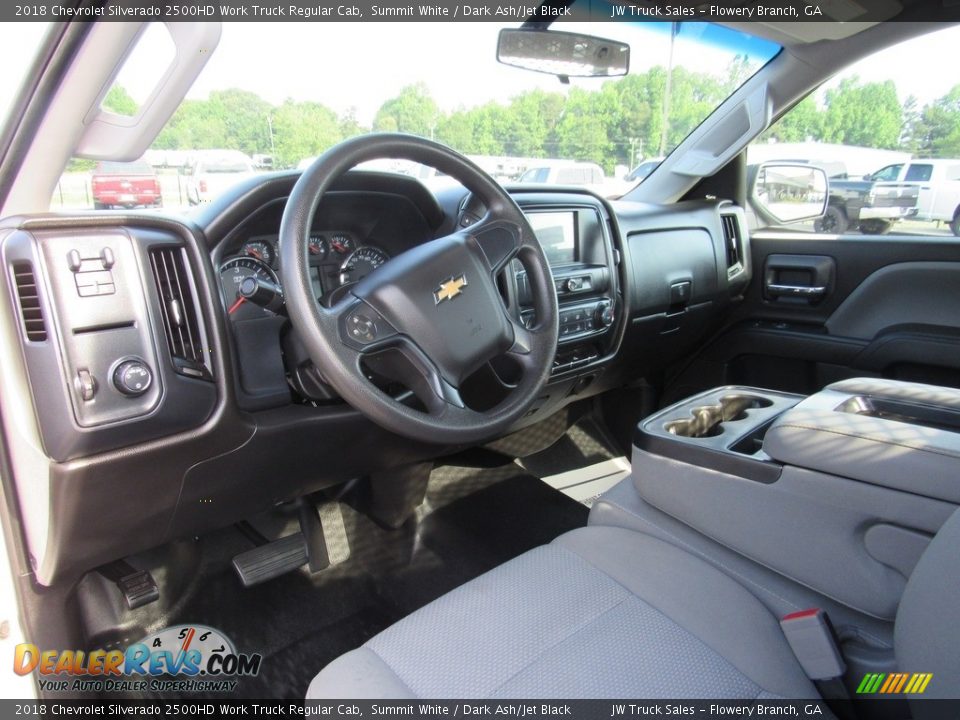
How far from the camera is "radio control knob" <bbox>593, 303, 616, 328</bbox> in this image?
2.22 meters

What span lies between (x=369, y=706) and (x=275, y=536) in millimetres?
1180

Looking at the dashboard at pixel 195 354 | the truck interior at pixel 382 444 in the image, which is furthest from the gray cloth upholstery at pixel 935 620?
the dashboard at pixel 195 354

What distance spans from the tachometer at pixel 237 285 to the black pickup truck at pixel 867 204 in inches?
91.2

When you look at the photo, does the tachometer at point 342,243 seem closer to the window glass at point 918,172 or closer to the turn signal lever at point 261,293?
the turn signal lever at point 261,293

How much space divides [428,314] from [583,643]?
0.67 m

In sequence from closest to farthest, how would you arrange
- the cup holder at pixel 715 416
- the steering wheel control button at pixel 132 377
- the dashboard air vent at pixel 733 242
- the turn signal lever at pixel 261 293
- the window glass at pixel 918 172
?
the steering wheel control button at pixel 132 377, the turn signal lever at pixel 261 293, the cup holder at pixel 715 416, the window glass at pixel 918 172, the dashboard air vent at pixel 733 242

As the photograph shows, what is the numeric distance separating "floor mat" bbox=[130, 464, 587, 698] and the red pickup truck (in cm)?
103

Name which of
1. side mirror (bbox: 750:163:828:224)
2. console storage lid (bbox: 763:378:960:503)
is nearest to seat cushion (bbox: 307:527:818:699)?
console storage lid (bbox: 763:378:960:503)

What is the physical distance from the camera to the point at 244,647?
1.86 metres

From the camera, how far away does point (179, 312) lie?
1.32 metres

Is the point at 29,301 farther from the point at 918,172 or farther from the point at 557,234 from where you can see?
the point at 918,172

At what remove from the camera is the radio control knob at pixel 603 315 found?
222 centimetres

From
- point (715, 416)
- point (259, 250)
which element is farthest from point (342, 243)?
point (715, 416)

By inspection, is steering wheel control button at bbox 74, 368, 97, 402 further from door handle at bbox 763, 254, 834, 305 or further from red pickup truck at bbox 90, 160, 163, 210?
door handle at bbox 763, 254, 834, 305
